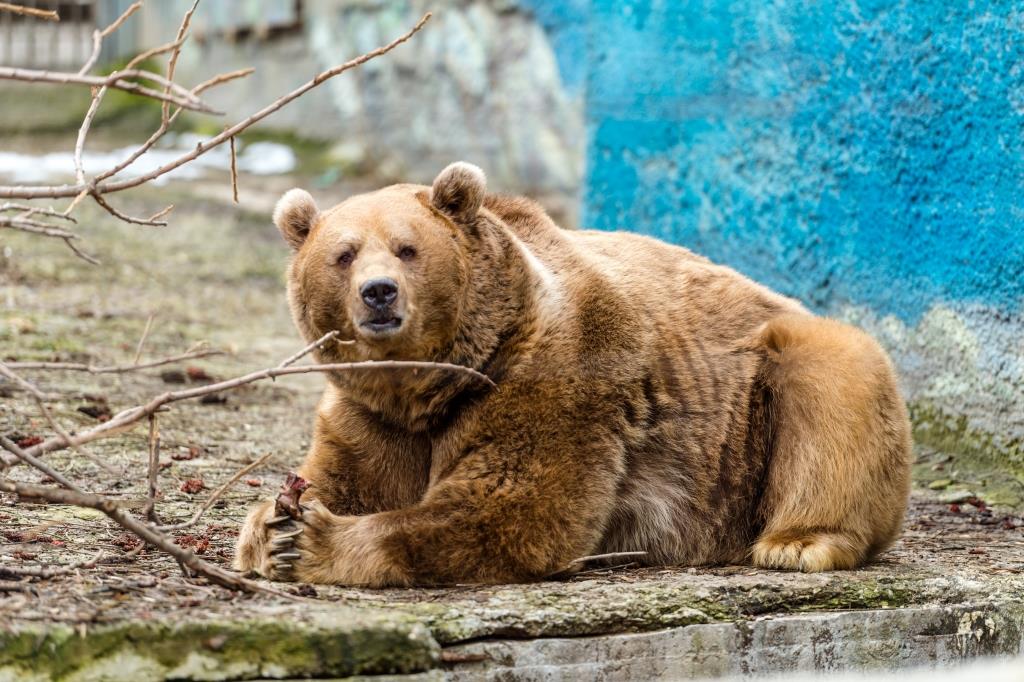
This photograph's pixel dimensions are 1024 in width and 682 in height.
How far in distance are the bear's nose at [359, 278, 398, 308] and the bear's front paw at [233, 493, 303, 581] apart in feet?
1.99

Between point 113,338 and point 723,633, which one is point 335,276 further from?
point 113,338

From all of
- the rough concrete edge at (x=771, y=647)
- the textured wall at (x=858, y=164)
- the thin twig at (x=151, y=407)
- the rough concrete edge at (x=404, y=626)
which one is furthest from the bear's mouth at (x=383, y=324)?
the textured wall at (x=858, y=164)

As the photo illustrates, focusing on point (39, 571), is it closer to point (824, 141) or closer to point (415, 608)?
point (415, 608)

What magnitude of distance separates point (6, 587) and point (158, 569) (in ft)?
1.45

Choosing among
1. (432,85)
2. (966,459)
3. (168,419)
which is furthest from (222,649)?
(432,85)

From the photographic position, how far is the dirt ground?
11.0 feet

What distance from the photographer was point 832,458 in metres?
4.06

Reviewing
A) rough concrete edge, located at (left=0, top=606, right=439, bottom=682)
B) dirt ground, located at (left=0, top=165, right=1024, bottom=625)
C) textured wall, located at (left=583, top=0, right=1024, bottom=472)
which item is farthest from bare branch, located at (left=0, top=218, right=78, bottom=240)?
textured wall, located at (left=583, top=0, right=1024, bottom=472)

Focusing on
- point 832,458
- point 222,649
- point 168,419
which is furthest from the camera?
point 168,419

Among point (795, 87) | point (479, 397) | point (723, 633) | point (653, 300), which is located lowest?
point (723, 633)

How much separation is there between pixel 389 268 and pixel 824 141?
3.04 metres

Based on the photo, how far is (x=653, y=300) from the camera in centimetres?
416

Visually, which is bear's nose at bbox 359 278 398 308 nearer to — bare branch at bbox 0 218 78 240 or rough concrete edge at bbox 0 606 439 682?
bare branch at bbox 0 218 78 240

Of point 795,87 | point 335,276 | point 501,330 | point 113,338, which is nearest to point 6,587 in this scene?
point 335,276
